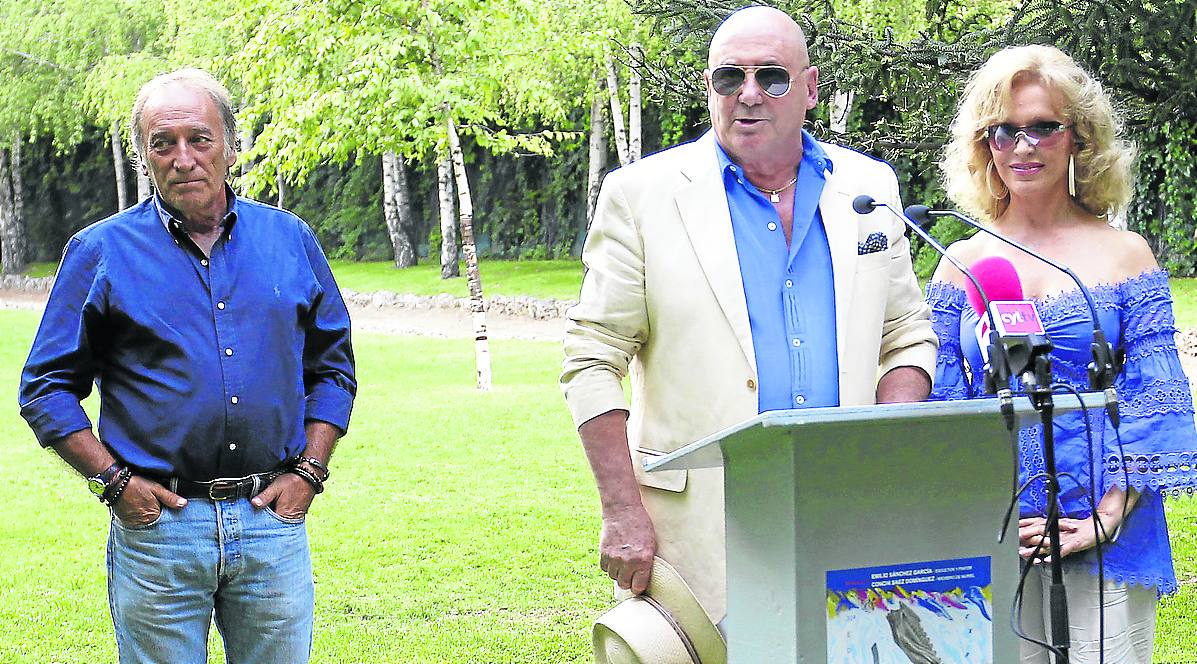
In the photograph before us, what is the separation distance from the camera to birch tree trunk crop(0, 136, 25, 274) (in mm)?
40438

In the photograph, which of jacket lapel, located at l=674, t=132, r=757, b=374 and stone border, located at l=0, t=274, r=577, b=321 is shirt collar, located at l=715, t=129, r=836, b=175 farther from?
stone border, located at l=0, t=274, r=577, b=321

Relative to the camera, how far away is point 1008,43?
21.4ft

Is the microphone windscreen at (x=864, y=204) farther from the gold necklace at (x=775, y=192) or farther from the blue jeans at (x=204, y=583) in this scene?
the blue jeans at (x=204, y=583)

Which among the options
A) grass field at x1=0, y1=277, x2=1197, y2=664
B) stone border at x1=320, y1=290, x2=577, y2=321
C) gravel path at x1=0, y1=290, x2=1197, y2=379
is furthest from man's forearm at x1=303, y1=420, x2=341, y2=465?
stone border at x1=320, y1=290, x2=577, y2=321

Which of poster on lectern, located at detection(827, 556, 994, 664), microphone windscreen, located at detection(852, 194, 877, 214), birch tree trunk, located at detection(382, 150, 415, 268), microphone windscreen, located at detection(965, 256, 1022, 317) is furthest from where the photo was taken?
birch tree trunk, located at detection(382, 150, 415, 268)

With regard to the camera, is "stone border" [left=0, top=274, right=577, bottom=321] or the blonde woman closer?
the blonde woman

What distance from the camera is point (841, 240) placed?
3152 mm

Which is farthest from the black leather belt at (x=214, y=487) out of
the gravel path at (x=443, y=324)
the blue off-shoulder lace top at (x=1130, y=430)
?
the gravel path at (x=443, y=324)

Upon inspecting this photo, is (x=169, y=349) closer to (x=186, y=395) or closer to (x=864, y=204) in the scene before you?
(x=186, y=395)

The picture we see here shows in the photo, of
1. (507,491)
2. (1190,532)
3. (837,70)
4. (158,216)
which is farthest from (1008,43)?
(507,491)

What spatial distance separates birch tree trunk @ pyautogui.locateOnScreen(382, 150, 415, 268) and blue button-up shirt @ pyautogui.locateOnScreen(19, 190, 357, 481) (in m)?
31.2

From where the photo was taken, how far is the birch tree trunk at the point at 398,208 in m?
34.6

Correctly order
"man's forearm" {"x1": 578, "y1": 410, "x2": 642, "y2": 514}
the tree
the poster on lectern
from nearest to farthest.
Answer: the poster on lectern, "man's forearm" {"x1": 578, "y1": 410, "x2": 642, "y2": 514}, the tree

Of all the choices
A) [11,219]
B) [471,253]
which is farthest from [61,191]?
[471,253]
